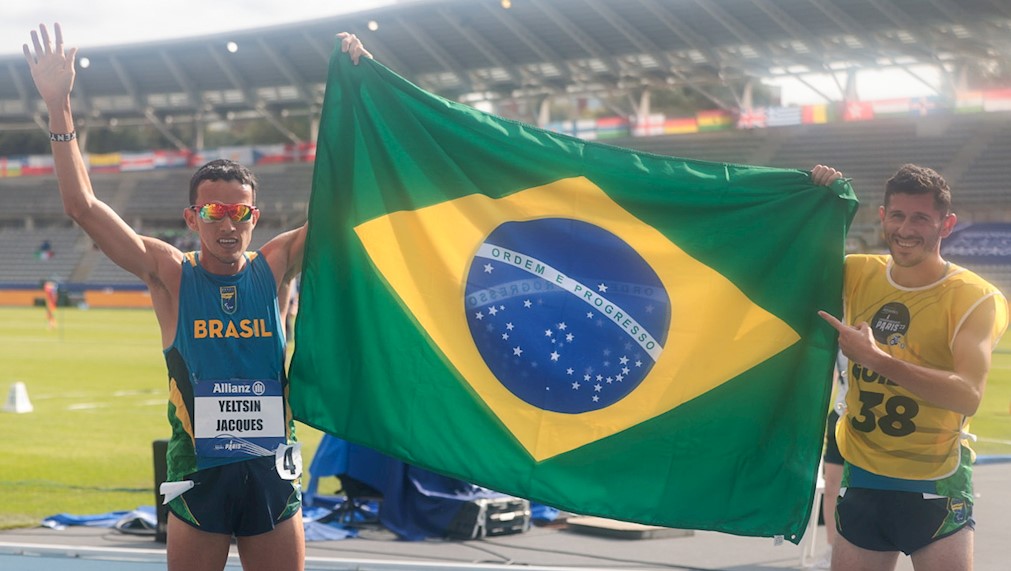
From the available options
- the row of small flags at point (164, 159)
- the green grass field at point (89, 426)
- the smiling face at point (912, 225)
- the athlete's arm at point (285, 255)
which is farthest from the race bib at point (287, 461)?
the row of small flags at point (164, 159)

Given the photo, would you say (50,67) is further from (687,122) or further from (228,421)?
(687,122)

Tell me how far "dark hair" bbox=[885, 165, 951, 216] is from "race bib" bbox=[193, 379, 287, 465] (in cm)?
219

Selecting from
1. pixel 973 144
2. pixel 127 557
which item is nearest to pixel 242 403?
pixel 127 557

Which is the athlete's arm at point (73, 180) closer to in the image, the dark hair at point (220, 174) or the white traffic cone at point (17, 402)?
the dark hair at point (220, 174)

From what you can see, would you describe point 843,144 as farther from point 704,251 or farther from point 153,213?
point 704,251

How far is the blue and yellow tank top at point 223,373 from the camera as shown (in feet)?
12.5

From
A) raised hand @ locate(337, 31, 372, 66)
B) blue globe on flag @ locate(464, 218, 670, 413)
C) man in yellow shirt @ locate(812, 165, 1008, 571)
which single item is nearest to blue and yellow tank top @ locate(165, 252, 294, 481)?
blue globe on flag @ locate(464, 218, 670, 413)

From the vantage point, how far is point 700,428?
440 cm

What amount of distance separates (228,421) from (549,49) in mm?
39463

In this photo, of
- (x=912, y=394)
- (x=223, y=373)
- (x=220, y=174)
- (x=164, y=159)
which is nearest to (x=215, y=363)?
(x=223, y=373)

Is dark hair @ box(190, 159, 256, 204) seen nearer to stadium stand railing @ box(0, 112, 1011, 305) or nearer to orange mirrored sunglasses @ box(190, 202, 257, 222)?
orange mirrored sunglasses @ box(190, 202, 257, 222)

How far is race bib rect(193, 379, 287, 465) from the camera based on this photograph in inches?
150

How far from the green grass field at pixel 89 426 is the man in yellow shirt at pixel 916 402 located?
602 cm

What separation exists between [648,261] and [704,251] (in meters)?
0.21
